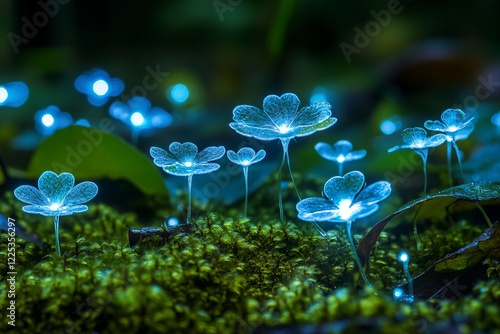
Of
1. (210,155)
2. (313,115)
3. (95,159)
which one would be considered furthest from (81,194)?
(95,159)

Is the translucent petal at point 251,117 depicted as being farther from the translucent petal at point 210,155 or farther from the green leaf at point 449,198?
the green leaf at point 449,198

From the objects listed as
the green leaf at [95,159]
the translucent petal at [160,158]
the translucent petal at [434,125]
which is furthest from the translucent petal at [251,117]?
the green leaf at [95,159]

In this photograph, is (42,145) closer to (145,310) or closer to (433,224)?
(145,310)

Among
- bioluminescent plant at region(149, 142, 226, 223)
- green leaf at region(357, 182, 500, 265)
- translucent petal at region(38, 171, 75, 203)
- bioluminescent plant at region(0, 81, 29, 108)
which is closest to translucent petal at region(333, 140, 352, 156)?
green leaf at region(357, 182, 500, 265)

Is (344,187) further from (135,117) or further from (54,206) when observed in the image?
(135,117)

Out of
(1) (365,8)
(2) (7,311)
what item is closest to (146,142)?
(2) (7,311)

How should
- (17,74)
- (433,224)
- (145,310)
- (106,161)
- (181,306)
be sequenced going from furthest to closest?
(17,74) < (106,161) < (433,224) < (181,306) < (145,310)
